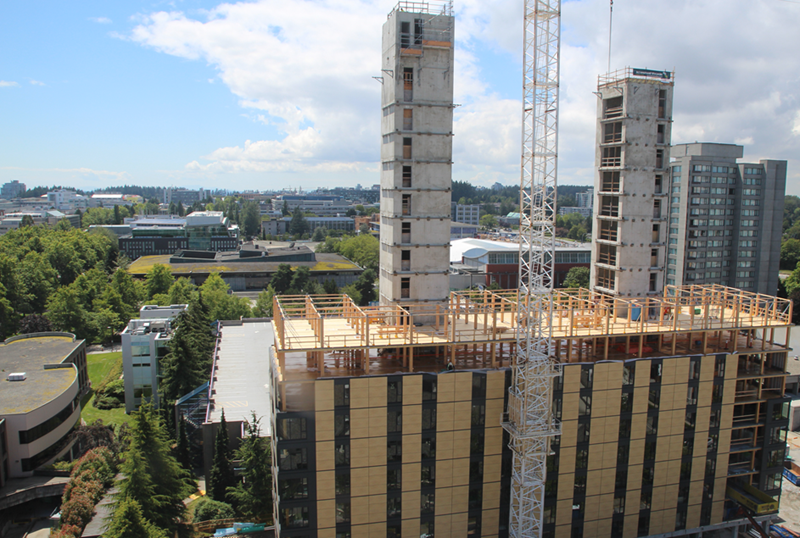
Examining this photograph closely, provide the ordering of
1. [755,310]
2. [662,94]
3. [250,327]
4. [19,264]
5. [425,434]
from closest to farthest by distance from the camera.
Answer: [425,434] → [755,310] → [662,94] → [250,327] → [19,264]

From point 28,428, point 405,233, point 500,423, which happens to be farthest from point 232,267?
point 500,423

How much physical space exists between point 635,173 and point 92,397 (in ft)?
239

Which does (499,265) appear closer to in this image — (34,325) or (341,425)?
(34,325)

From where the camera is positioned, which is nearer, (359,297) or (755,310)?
(755,310)

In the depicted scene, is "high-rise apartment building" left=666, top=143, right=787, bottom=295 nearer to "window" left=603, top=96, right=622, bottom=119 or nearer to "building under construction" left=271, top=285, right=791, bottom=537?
"window" left=603, top=96, right=622, bottom=119

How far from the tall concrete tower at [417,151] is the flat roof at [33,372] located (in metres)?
38.2

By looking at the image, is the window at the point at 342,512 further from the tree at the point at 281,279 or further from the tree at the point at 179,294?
the tree at the point at 281,279

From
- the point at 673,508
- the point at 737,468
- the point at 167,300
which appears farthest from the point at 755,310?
the point at 167,300

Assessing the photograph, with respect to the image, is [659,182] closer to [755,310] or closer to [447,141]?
[755,310]

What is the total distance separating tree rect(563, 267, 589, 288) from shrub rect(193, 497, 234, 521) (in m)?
86.5

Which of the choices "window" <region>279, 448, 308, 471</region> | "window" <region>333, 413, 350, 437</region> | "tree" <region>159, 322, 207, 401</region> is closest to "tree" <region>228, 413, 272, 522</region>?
"window" <region>279, 448, 308, 471</region>

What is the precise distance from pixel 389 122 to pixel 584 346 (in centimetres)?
2266

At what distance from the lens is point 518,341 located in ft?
115

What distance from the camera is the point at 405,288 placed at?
45062 mm
